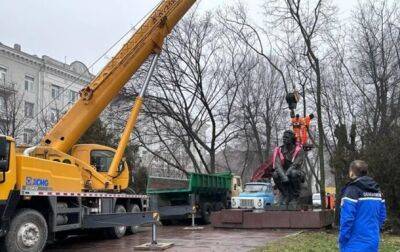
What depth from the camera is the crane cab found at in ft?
57.3

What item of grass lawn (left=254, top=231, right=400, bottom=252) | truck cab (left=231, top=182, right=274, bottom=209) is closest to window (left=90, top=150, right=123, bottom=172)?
grass lawn (left=254, top=231, right=400, bottom=252)

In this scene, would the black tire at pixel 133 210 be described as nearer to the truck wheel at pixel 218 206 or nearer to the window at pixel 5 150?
the window at pixel 5 150

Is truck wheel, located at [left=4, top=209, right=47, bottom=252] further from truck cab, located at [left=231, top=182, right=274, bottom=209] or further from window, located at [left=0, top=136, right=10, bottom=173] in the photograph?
truck cab, located at [left=231, top=182, right=274, bottom=209]

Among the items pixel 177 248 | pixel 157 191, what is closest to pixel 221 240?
pixel 177 248

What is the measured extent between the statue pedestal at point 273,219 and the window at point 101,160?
4813 millimetres

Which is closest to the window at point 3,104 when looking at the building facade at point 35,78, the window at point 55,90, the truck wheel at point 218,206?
the building facade at point 35,78

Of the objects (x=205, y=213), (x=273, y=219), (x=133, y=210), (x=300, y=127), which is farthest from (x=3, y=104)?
(x=273, y=219)

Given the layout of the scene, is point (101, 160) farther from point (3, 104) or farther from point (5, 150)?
point (3, 104)

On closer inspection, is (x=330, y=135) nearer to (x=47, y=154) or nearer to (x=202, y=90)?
(x=202, y=90)

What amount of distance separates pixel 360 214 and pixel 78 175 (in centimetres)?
947

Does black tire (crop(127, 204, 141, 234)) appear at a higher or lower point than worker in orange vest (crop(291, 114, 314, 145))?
lower

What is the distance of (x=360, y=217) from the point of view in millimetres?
6719

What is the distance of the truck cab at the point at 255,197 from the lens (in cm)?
2497

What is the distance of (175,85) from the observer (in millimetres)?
36094
